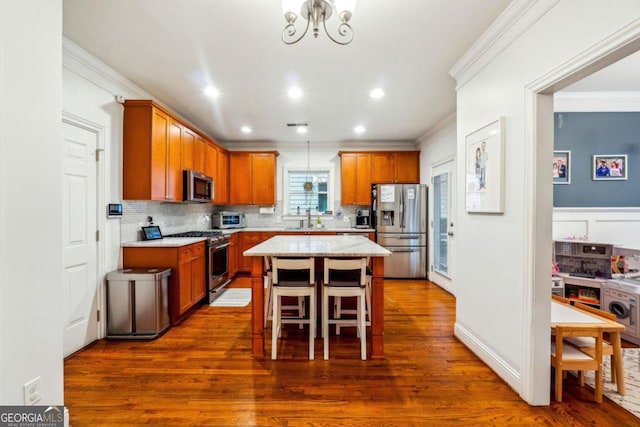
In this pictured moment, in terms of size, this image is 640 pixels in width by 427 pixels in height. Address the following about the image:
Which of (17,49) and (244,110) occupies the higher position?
(244,110)

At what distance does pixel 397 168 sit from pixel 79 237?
4.87 metres

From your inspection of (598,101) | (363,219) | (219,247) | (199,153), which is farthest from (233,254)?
(598,101)

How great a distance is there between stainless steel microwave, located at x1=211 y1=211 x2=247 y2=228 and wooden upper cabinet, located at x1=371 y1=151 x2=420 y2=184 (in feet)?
9.16

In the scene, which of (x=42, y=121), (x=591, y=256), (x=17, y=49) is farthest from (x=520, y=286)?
(x=17, y=49)

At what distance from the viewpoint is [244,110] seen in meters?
3.88

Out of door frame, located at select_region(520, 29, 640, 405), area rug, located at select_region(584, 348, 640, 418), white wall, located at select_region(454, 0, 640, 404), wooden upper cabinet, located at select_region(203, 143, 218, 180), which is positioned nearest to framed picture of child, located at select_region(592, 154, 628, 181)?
area rug, located at select_region(584, 348, 640, 418)

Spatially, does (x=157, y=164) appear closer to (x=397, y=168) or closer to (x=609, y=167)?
(x=397, y=168)

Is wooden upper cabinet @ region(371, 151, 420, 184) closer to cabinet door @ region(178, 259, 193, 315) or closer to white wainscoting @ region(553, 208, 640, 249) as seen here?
white wainscoting @ region(553, 208, 640, 249)

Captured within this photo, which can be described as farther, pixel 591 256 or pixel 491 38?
pixel 591 256

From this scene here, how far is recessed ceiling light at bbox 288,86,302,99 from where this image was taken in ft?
10.5

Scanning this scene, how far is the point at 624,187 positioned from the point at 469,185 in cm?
222

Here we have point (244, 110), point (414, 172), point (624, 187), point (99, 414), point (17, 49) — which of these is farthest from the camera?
point (414, 172)

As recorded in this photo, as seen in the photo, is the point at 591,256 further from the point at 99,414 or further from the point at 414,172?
the point at 99,414

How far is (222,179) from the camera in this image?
205 inches
